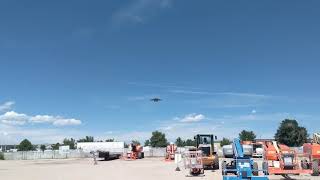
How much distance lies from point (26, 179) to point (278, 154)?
15.2 metres

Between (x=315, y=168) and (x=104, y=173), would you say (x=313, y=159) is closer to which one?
(x=315, y=168)

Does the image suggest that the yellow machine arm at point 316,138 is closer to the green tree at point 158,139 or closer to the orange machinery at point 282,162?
the orange machinery at point 282,162

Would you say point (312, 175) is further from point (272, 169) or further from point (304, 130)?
point (304, 130)

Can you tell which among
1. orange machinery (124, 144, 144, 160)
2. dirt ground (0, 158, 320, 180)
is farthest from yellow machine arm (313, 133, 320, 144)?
orange machinery (124, 144, 144, 160)

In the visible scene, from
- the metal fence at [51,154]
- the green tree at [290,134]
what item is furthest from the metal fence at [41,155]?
the green tree at [290,134]

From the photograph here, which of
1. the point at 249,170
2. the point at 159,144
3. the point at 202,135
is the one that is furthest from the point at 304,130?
the point at 249,170

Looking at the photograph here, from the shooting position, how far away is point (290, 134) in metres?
126

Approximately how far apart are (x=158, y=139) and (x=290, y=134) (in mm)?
47141

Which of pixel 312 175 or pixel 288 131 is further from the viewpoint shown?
pixel 288 131

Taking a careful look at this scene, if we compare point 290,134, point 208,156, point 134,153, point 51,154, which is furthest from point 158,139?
point 208,156

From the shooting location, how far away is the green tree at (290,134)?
407ft

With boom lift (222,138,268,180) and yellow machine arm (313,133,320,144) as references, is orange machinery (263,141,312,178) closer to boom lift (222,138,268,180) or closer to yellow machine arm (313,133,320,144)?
boom lift (222,138,268,180)

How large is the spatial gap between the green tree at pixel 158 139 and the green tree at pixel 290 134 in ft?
137

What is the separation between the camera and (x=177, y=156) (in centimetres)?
3488
